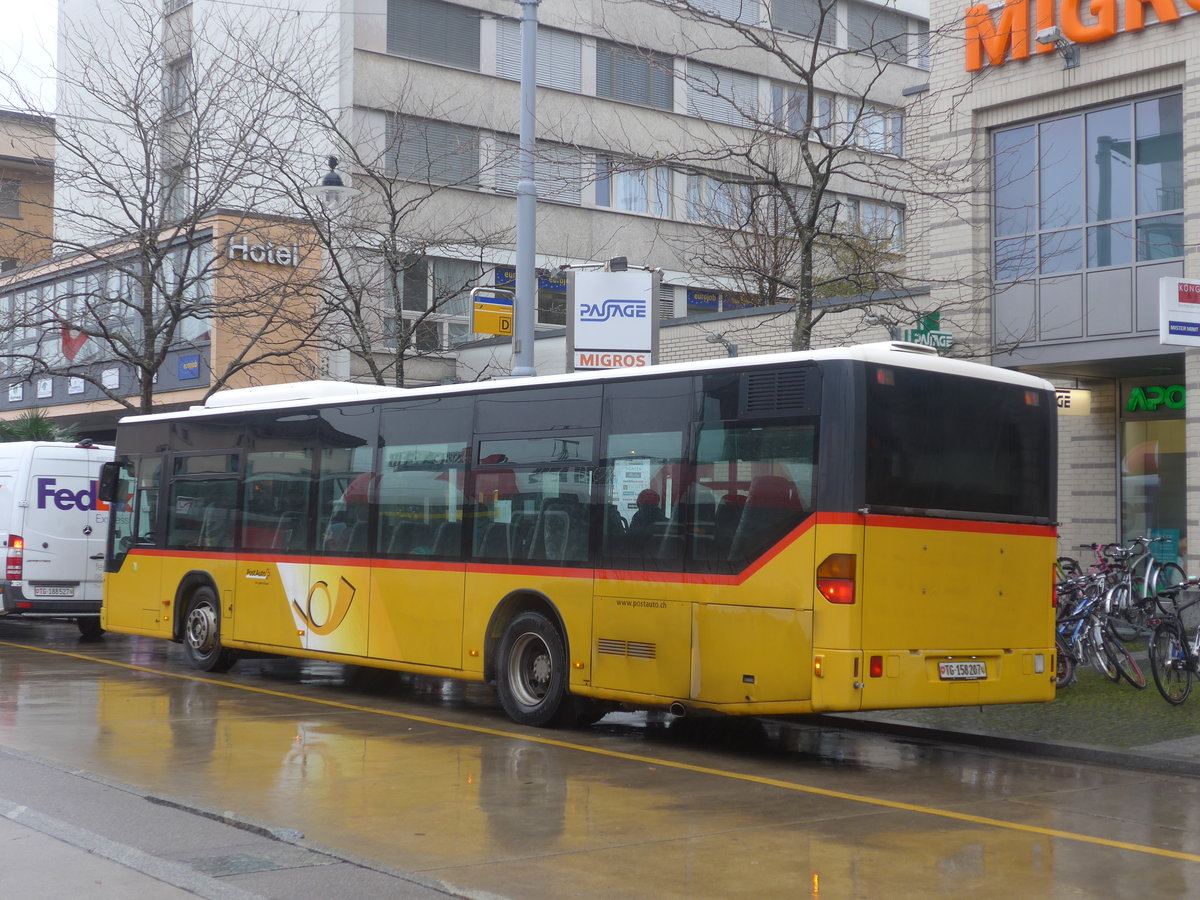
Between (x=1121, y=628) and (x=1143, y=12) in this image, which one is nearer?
(x=1121, y=628)

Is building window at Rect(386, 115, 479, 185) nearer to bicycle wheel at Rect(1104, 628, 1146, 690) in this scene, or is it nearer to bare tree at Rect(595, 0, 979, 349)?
bare tree at Rect(595, 0, 979, 349)

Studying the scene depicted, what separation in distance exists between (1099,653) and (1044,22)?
9141 mm

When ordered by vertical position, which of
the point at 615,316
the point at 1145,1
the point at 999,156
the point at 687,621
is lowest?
the point at 687,621

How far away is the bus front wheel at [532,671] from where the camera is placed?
11.9 meters

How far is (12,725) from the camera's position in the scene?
11.7 metres

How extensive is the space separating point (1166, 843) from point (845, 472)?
318cm

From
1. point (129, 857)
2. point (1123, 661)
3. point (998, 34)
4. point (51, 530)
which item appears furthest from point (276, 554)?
point (998, 34)

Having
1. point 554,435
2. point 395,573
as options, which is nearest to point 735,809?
point 554,435

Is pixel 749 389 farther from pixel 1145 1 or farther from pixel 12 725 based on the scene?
pixel 1145 1

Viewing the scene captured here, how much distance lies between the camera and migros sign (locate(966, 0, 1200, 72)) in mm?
18062

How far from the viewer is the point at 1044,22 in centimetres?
1908

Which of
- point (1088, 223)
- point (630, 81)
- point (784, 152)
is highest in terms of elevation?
point (630, 81)

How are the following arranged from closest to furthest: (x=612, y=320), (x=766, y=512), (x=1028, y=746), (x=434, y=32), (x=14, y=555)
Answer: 1. (x=766, y=512)
2. (x=1028, y=746)
3. (x=612, y=320)
4. (x=14, y=555)
5. (x=434, y=32)

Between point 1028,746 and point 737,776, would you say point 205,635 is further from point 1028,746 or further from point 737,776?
point 1028,746
